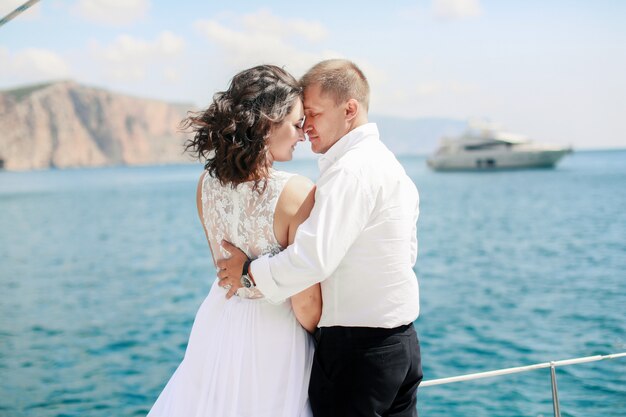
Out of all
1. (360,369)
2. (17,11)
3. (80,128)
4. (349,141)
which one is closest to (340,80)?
(349,141)

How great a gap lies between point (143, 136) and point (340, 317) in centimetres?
17182

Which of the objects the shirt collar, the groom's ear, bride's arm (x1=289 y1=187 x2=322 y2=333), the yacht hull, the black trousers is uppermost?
the yacht hull

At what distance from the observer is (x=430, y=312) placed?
1206 cm

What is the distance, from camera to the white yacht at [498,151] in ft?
244

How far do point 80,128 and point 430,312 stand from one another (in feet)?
491

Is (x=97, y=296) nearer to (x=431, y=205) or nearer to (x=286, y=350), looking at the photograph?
(x=286, y=350)

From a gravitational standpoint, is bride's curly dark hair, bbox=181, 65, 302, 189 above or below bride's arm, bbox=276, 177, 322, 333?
above

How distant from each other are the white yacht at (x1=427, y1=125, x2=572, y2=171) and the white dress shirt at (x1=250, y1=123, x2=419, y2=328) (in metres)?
76.2

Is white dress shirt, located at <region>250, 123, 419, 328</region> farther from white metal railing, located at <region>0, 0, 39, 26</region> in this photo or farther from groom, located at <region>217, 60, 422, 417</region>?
white metal railing, located at <region>0, 0, 39, 26</region>

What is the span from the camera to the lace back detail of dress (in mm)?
2066

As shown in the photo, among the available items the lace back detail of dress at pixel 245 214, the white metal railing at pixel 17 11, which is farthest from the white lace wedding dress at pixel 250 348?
the white metal railing at pixel 17 11

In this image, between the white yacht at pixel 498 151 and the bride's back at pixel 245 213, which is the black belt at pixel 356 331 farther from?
the white yacht at pixel 498 151

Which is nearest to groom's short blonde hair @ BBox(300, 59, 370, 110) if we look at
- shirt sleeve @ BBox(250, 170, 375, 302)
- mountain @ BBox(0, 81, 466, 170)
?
shirt sleeve @ BBox(250, 170, 375, 302)

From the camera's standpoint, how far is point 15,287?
656 inches
